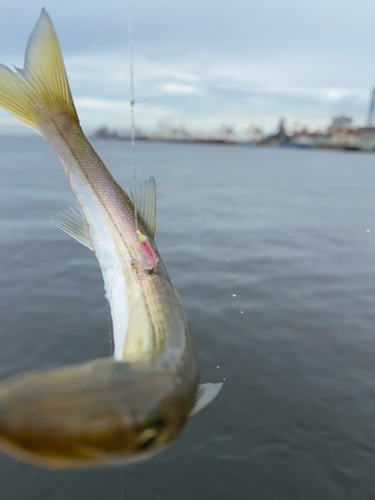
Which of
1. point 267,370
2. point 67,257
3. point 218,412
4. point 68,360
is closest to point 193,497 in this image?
point 218,412

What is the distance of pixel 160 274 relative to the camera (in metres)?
2.64

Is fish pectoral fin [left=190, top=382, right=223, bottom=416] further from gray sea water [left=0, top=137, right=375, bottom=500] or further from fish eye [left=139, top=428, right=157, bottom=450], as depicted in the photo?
gray sea water [left=0, top=137, right=375, bottom=500]

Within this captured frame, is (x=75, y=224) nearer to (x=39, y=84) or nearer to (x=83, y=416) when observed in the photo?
(x=39, y=84)

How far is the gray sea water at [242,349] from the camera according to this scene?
546cm

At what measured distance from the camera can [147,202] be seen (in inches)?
124

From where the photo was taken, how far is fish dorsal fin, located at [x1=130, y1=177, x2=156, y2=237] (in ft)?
10.2

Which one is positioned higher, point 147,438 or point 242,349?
point 147,438

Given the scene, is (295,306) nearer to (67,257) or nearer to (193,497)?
(193,497)

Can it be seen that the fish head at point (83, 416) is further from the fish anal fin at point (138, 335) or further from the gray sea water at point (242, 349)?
the gray sea water at point (242, 349)

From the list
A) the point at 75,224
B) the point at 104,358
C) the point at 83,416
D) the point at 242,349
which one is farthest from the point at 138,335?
the point at 242,349

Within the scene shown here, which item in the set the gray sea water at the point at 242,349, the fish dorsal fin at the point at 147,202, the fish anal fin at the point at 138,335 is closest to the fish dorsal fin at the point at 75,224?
the fish dorsal fin at the point at 147,202

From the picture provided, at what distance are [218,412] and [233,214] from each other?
17.7 meters

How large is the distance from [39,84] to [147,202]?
1.42 meters

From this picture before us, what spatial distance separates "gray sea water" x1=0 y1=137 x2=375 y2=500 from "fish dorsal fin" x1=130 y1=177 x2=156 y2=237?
4.18m
